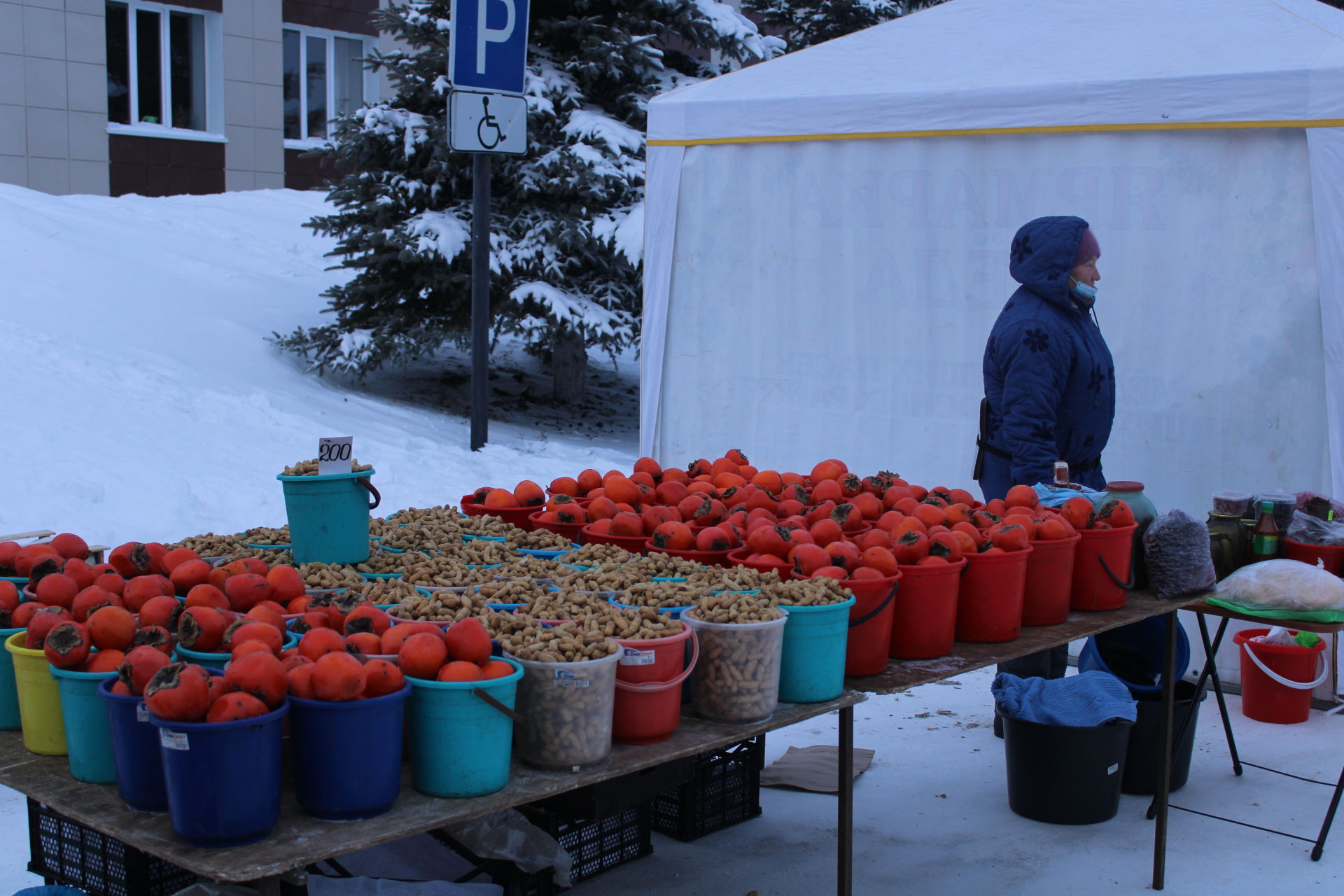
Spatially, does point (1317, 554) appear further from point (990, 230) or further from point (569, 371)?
point (569, 371)

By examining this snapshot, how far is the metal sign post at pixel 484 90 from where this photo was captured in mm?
8391

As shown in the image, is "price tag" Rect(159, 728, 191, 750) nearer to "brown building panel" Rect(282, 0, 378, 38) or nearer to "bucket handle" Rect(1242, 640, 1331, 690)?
"bucket handle" Rect(1242, 640, 1331, 690)

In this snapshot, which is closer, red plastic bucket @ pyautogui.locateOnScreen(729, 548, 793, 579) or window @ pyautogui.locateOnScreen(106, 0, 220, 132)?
red plastic bucket @ pyautogui.locateOnScreen(729, 548, 793, 579)

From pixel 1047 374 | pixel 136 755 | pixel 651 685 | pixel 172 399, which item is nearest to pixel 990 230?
pixel 1047 374

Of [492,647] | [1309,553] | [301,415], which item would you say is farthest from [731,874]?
[301,415]

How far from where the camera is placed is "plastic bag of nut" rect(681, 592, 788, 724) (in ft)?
8.46

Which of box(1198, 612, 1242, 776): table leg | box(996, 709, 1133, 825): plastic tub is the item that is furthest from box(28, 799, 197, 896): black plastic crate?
box(1198, 612, 1242, 776): table leg

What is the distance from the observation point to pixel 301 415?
9375 mm

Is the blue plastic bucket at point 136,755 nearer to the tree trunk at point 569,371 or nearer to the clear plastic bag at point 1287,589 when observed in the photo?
the clear plastic bag at point 1287,589

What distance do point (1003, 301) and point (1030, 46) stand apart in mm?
1262

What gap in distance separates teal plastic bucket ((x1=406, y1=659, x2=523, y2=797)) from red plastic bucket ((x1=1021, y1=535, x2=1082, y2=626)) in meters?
1.69

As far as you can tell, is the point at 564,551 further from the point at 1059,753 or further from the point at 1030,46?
the point at 1030,46

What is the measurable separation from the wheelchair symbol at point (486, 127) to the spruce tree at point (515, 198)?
1.45 m

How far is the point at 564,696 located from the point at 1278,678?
384 centimetres
